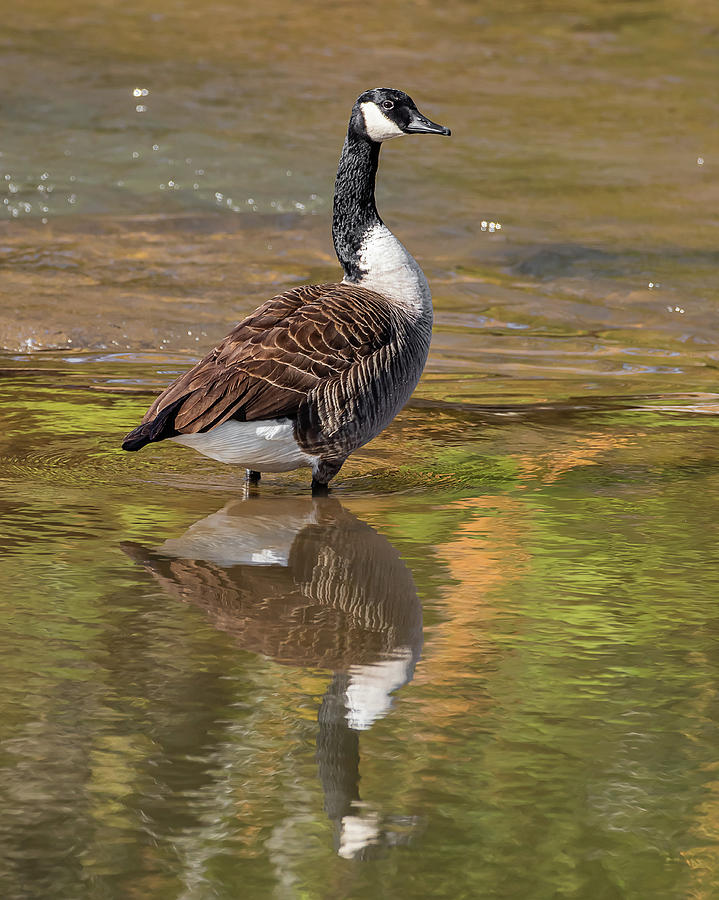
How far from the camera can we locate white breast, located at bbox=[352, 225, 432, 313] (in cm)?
788

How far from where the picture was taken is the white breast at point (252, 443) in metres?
6.99

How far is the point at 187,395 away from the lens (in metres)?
6.95

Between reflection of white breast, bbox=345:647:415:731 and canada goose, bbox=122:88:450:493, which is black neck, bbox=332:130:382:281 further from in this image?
reflection of white breast, bbox=345:647:415:731

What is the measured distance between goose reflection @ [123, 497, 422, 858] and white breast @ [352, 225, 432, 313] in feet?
4.09

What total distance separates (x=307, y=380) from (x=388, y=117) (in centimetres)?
205

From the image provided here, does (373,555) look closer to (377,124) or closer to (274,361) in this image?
(274,361)

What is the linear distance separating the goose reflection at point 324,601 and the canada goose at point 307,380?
0.35 meters

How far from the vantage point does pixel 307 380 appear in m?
7.10

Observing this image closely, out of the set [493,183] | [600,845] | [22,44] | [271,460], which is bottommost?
[600,845]

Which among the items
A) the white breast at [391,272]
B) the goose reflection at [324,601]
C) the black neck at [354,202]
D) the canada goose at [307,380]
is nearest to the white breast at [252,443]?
the canada goose at [307,380]

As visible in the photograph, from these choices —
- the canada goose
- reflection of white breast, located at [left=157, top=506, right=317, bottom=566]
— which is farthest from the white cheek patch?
reflection of white breast, located at [left=157, top=506, right=317, bottom=566]

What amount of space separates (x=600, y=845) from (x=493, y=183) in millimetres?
13941

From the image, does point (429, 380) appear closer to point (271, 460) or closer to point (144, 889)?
point (271, 460)

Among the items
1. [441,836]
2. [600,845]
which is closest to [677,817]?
[600,845]
